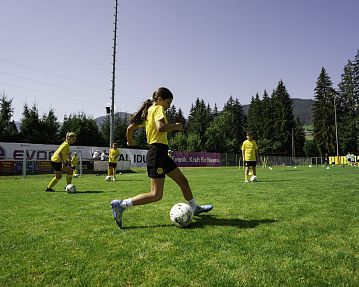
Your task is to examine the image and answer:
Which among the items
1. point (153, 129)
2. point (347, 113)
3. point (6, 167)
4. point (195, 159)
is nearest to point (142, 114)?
point (153, 129)

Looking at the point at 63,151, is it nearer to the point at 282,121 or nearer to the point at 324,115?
the point at 324,115

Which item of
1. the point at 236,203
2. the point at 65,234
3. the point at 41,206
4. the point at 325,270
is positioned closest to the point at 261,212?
the point at 236,203

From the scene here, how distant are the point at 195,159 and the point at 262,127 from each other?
50.1m

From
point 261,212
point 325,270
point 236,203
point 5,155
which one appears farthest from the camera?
point 5,155

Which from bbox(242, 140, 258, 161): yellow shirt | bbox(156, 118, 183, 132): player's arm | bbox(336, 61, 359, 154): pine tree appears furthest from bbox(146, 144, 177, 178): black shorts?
bbox(336, 61, 359, 154): pine tree

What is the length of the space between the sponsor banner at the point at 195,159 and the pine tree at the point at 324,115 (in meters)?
35.2

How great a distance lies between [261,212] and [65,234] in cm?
354

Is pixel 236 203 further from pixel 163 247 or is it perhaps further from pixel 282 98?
pixel 282 98

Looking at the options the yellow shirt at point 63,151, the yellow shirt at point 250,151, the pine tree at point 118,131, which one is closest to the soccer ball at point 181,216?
the yellow shirt at point 63,151

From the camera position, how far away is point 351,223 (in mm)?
5359

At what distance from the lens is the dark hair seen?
5.55m

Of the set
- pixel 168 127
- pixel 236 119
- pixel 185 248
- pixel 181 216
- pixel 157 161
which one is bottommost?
pixel 185 248

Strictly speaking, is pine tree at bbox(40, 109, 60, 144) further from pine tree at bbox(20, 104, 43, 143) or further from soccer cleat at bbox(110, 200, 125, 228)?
soccer cleat at bbox(110, 200, 125, 228)

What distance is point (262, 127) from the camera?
332 feet
